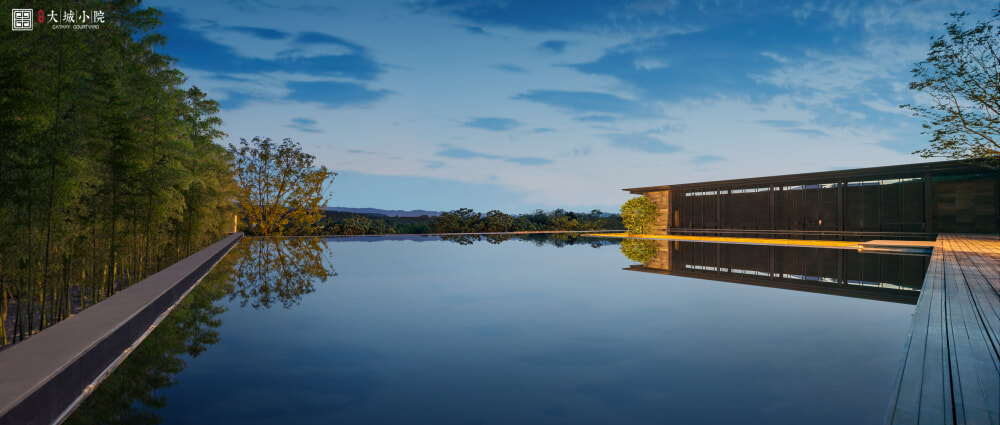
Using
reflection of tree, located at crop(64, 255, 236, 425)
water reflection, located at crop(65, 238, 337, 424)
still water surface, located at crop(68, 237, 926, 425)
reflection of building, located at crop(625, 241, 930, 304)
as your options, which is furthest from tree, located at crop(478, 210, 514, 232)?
reflection of tree, located at crop(64, 255, 236, 425)

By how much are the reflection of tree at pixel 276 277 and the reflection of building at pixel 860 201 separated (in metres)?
21.8

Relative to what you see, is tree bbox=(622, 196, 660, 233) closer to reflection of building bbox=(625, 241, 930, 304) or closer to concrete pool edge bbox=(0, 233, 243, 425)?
reflection of building bbox=(625, 241, 930, 304)

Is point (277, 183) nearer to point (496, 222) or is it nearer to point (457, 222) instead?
point (457, 222)

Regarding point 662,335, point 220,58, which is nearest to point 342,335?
point 662,335

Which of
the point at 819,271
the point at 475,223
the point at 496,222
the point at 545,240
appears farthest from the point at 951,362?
the point at 496,222

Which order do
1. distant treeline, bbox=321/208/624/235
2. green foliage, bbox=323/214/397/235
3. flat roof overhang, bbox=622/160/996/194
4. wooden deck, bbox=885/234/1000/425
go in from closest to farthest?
wooden deck, bbox=885/234/1000/425
flat roof overhang, bbox=622/160/996/194
green foliage, bbox=323/214/397/235
distant treeline, bbox=321/208/624/235

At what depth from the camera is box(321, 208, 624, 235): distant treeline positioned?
27.2 metres

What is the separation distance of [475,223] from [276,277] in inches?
881

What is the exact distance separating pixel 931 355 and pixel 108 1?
9.68 meters

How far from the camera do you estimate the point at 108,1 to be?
634 cm

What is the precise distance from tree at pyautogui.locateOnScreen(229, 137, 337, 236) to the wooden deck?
23187 mm

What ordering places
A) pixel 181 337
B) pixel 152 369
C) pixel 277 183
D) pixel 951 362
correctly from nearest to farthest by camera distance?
pixel 951 362
pixel 152 369
pixel 181 337
pixel 277 183

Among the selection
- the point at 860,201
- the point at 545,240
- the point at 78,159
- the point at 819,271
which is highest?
the point at 860,201

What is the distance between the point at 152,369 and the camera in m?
3.73
